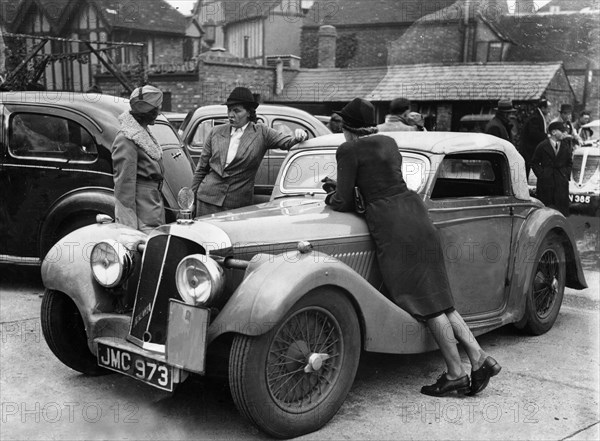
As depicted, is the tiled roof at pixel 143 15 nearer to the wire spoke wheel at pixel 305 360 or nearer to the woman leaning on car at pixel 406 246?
the woman leaning on car at pixel 406 246

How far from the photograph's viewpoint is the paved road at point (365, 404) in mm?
3811

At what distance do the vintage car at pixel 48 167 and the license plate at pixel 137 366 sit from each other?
109 inches

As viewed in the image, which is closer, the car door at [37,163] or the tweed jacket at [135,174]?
the tweed jacket at [135,174]

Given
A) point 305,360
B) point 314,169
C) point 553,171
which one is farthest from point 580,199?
point 305,360

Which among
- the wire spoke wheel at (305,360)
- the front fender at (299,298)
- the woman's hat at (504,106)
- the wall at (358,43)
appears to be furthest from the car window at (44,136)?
the wall at (358,43)

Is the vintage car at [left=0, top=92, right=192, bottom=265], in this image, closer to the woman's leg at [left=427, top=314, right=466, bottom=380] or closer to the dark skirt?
the dark skirt

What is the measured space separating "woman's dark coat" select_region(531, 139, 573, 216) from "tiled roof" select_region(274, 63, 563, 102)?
13880 mm

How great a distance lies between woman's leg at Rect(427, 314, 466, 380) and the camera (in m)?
4.26

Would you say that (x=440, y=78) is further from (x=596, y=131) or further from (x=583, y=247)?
(x=583, y=247)

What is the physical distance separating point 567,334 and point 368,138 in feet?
8.84

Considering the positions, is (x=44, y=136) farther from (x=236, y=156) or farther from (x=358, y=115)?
(x=358, y=115)

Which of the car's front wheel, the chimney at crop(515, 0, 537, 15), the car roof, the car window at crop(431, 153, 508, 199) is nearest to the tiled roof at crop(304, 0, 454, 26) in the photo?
the chimney at crop(515, 0, 537, 15)

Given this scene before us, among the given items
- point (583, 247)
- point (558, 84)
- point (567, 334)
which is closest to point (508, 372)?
point (567, 334)

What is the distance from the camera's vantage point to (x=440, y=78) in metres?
25.8
